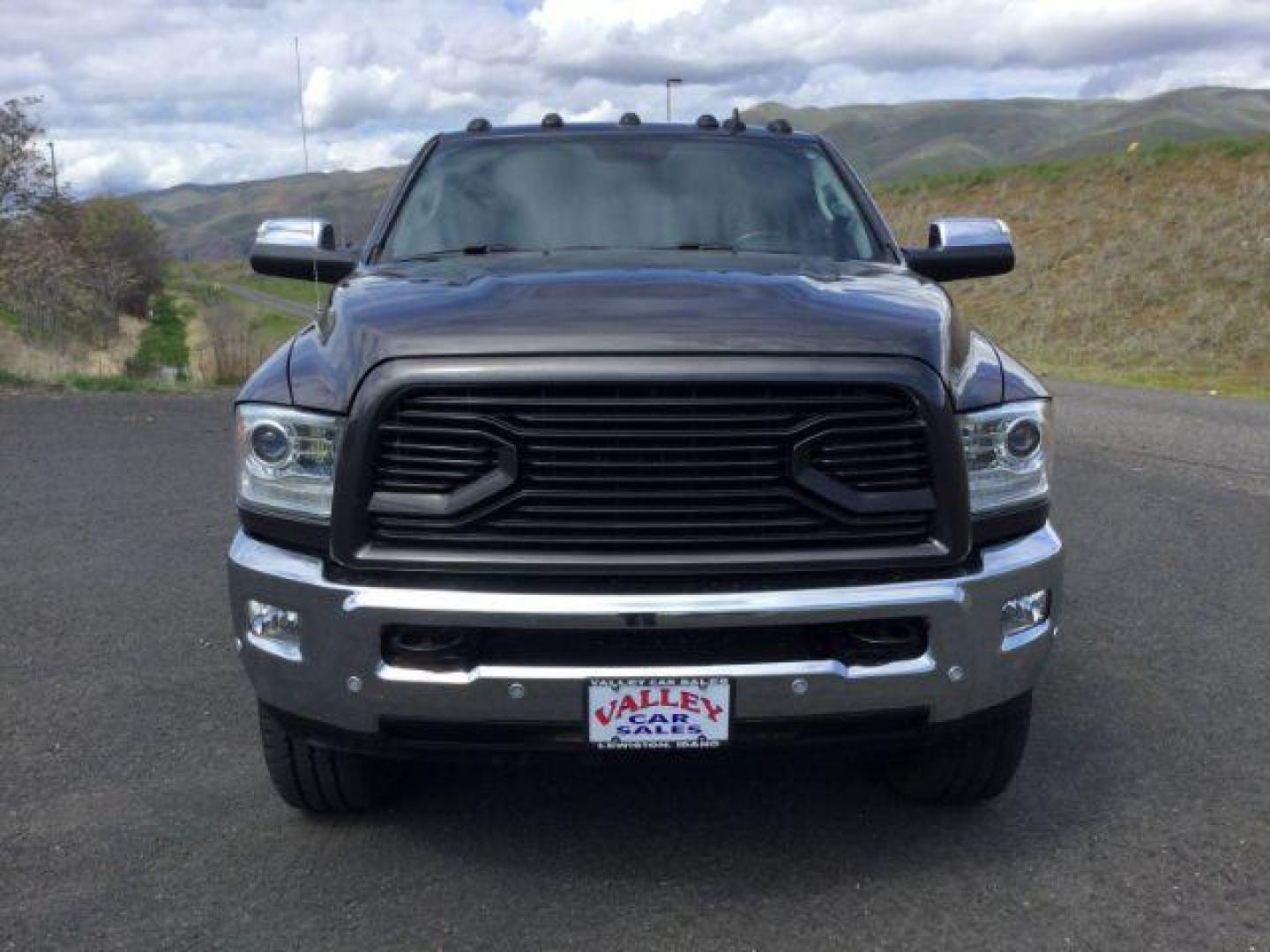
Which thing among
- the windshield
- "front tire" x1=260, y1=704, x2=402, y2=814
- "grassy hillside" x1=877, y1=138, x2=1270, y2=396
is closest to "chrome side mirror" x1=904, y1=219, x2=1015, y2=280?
the windshield

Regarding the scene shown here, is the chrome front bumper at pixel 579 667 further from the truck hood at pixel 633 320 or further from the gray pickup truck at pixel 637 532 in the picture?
the truck hood at pixel 633 320

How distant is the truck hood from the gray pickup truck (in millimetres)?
11

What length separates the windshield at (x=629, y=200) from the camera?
4332mm

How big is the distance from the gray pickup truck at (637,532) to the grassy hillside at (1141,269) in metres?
14.6

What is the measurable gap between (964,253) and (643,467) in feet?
6.90

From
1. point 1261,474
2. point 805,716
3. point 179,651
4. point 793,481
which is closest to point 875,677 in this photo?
point 805,716

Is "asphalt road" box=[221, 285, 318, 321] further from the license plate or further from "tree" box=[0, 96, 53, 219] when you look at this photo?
the license plate

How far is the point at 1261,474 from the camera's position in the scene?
8742 mm

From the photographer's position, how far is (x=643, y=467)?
2891 mm

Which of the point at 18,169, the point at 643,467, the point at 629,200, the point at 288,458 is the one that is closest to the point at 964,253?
the point at 629,200

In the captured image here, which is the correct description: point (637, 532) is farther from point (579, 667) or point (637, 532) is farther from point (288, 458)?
point (288, 458)

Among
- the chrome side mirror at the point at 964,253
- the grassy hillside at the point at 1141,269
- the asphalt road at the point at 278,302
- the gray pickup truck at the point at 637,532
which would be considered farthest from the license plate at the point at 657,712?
the asphalt road at the point at 278,302

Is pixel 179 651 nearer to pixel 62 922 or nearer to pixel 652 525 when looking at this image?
pixel 62 922

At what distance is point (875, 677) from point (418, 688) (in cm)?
102
